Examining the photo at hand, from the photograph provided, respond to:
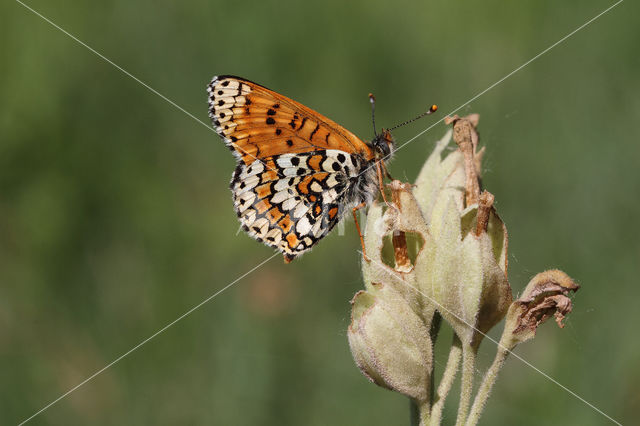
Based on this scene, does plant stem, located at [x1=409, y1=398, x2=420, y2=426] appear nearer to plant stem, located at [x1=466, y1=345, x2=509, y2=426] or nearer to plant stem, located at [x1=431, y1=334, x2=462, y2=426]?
plant stem, located at [x1=431, y1=334, x2=462, y2=426]

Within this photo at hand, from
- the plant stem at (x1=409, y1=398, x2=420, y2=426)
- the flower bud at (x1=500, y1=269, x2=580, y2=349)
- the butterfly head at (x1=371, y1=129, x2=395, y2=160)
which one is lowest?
the plant stem at (x1=409, y1=398, x2=420, y2=426)

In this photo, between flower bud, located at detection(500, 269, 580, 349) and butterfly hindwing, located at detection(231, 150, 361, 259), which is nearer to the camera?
flower bud, located at detection(500, 269, 580, 349)

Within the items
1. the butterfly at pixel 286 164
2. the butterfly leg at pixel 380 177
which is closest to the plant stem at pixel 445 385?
the butterfly leg at pixel 380 177

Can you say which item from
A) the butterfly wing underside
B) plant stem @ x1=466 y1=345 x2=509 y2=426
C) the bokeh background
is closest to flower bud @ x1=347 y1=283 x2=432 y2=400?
plant stem @ x1=466 y1=345 x2=509 y2=426

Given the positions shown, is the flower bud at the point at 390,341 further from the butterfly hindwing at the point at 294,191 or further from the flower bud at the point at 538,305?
the butterfly hindwing at the point at 294,191

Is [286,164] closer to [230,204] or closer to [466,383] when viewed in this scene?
[466,383]
